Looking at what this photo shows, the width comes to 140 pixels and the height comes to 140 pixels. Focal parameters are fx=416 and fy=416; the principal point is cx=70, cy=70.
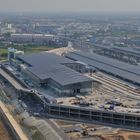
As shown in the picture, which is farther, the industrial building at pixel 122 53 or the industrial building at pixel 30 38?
the industrial building at pixel 30 38

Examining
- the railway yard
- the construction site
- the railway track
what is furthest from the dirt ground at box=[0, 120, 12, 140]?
the railway track

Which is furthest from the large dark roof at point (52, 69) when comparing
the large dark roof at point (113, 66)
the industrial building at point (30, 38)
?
the industrial building at point (30, 38)

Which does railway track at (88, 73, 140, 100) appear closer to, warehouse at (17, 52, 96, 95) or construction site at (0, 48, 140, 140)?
construction site at (0, 48, 140, 140)

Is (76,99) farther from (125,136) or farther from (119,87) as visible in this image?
(125,136)

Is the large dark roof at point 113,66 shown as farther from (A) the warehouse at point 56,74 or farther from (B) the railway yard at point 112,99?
(A) the warehouse at point 56,74

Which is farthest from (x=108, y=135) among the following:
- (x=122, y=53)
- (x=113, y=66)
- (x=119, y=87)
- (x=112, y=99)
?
(x=122, y=53)

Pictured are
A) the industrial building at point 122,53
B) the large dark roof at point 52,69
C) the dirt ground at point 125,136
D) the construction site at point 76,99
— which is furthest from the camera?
the industrial building at point 122,53
